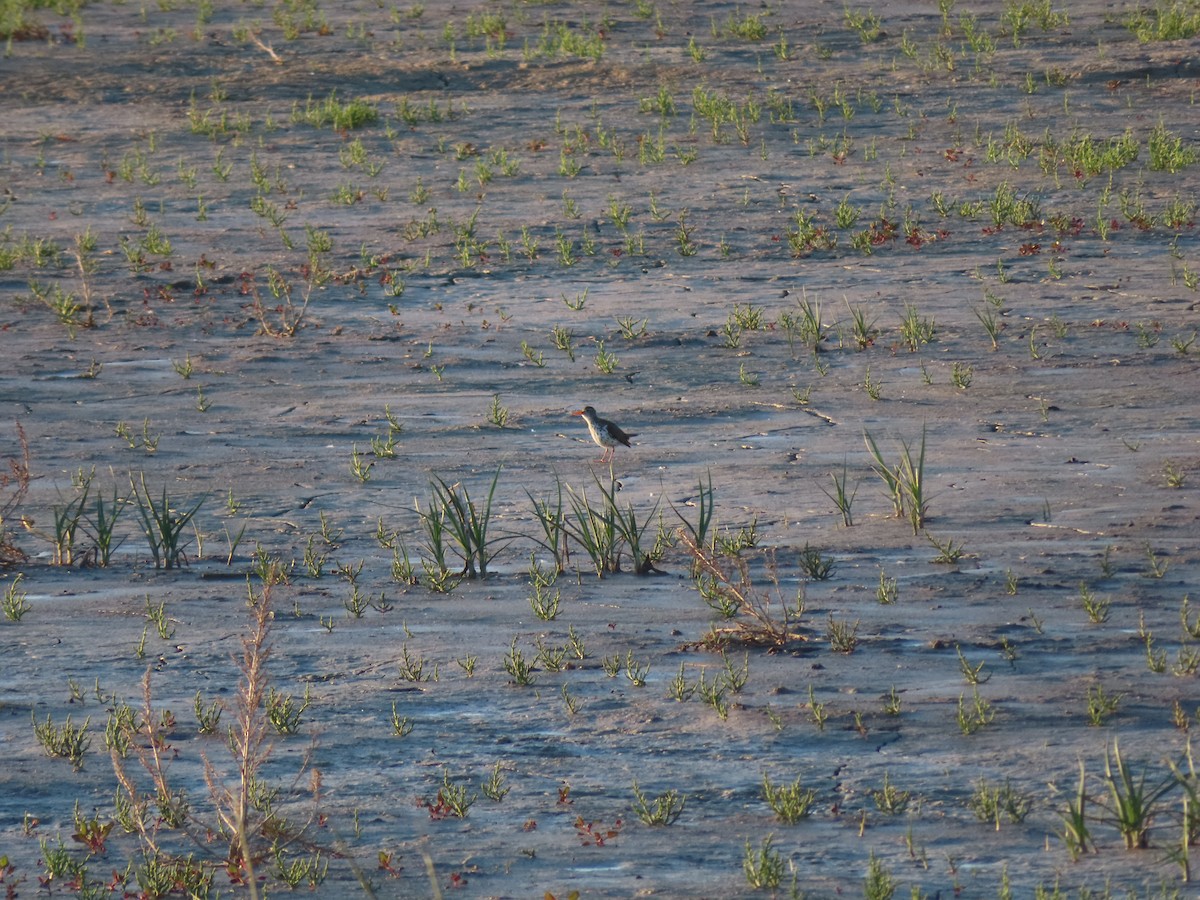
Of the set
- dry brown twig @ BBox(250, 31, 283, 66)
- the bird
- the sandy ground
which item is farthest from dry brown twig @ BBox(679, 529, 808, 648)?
dry brown twig @ BBox(250, 31, 283, 66)

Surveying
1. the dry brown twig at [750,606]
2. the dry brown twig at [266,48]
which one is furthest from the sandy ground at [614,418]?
the dry brown twig at [266,48]

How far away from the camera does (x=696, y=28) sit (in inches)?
781

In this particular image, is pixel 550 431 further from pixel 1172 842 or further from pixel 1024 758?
pixel 1172 842

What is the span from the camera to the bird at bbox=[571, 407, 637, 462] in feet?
28.4

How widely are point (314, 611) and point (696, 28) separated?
14.5 m

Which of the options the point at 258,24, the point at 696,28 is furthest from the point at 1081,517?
the point at 258,24

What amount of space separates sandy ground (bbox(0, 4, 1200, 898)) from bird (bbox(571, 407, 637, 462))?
6.7 inches

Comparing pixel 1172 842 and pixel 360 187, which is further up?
pixel 360 187

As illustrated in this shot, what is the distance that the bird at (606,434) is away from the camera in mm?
8656

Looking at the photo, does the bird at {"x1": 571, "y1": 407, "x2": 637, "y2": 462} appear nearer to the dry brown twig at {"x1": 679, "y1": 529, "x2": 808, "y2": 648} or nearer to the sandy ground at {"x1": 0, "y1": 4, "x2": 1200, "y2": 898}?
the sandy ground at {"x1": 0, "y1": 4, "x2": 1200, "y2": 898}

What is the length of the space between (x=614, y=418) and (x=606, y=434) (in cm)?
94

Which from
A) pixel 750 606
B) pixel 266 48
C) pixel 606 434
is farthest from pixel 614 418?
pixel 266 48

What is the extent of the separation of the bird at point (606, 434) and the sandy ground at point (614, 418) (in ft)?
0.56

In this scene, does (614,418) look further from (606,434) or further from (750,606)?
(750,606)
